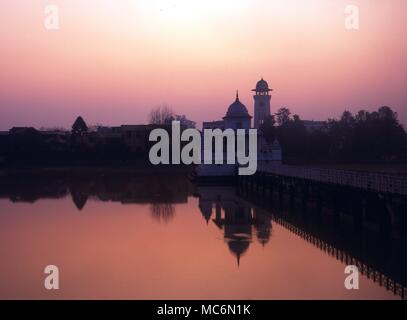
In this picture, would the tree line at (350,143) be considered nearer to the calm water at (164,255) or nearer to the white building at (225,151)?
the white building at (225,151)

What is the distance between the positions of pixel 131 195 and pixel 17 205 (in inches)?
394

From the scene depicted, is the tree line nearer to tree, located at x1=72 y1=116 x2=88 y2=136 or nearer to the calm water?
tree, located at x1=72 y1=116 x2=88 y2=136

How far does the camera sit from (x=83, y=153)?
99750 millimetres

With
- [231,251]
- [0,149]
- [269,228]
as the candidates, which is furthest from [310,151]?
[231,251]

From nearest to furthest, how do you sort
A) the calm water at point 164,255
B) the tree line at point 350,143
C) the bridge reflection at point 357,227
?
the calm water at point 164,255, the bridge reflection at point 357,227, the tree line at point 350,143

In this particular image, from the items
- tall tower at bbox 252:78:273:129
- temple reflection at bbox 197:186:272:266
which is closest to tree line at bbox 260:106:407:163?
tall tower at bbox 252:78:273:129

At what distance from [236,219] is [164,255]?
11.9 m

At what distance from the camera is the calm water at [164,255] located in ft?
59.6

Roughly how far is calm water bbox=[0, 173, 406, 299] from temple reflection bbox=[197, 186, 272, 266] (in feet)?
0.16

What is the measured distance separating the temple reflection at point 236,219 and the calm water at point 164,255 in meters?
0.05

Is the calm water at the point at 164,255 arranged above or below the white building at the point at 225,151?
below

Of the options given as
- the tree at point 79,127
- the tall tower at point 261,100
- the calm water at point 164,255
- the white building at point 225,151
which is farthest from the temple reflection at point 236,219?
the tree at point 79,127

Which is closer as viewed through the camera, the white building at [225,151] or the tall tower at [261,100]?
the white building at [225,151]

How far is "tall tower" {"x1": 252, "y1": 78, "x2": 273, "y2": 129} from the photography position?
108m
